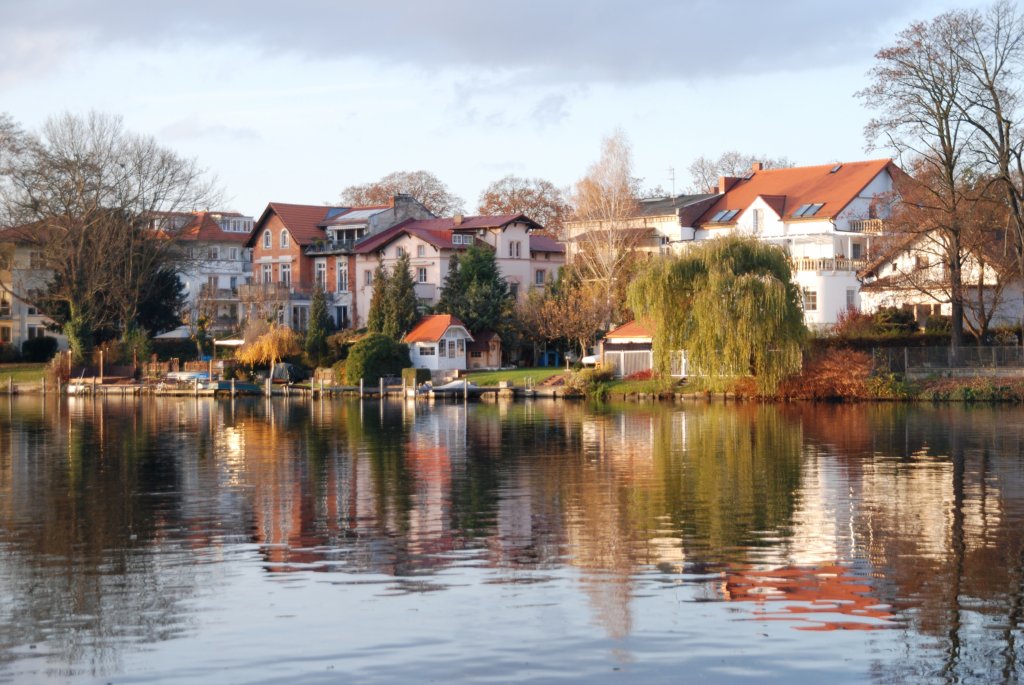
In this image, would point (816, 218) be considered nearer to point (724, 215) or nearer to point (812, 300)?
point (812, 300)

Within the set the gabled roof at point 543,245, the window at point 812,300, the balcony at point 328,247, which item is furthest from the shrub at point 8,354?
the window at point 812,300

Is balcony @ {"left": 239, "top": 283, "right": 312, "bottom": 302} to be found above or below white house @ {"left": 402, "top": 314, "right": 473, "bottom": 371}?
above

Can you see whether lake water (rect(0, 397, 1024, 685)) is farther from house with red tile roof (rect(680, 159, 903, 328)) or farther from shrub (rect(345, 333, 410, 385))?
house with red tile roof (rect(680, 159, 903, 328))

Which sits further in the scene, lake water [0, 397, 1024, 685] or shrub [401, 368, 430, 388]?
shrub [401, 368, 430, 388]

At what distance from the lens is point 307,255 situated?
93.0 m

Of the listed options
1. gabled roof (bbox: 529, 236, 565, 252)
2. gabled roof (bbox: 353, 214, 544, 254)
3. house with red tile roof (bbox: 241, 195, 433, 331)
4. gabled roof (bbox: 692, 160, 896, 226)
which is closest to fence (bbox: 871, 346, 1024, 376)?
gabled roof (bbox: 692, 160, 896, 226)

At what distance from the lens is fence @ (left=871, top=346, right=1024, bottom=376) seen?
194 ft

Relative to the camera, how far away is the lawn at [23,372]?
83.8 meters

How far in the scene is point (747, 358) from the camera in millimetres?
58688

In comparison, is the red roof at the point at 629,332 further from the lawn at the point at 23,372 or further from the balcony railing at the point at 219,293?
the lawn at the point at 23,372

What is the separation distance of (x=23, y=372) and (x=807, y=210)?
51.4 metres

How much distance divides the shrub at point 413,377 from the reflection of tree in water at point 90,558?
35.7 meters

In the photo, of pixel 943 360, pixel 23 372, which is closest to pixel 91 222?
pixel 23 372

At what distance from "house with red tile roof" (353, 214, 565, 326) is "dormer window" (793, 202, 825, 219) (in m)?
16.2
